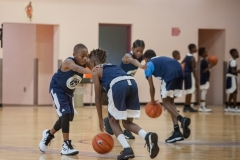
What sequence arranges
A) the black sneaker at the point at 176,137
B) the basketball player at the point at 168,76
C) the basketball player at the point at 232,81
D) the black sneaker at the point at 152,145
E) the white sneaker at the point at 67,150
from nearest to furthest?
the black sneaker at the point at 152,145, the white sneaker at the point at 67,150, the black sneaker at the point at 176,137, the basketball player at the point at 168,76, the basketball player at the point at 232,81

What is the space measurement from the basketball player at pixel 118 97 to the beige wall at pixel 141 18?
9905mm

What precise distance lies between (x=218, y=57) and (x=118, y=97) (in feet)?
41.1

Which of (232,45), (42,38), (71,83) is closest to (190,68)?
(232,45)

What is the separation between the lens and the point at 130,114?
21.6ft

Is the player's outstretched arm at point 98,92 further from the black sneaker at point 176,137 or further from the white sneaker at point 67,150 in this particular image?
the black sneaker at point 176,137

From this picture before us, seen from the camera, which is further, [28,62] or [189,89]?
[28,62]

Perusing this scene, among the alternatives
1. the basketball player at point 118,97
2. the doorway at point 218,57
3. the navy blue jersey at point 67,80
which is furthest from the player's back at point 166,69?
the doorway at point 218,57

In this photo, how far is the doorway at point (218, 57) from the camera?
60.1 ft

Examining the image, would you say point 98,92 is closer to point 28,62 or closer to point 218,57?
point 28,62

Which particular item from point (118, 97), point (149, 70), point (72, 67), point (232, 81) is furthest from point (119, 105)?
point (232, 81)

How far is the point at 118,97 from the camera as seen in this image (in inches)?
253

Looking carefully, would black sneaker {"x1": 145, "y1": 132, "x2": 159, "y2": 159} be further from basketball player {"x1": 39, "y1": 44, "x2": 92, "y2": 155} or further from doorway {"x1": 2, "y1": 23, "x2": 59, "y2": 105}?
doorway {"x1": 2, "y1": 23, "x2": 59, "y2": 105}

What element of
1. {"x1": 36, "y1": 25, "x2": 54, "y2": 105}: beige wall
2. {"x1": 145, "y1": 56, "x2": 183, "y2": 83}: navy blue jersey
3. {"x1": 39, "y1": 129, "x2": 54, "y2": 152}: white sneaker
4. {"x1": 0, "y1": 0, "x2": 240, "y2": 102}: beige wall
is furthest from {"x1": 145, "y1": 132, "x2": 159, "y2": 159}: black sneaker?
{"x1": 36, "y1": 25, "x2": 54, "y2": 105}: beige wall

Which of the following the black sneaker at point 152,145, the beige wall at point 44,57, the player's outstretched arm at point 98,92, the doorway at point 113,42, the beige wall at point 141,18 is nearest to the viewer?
the black sneaker at point 152,145
